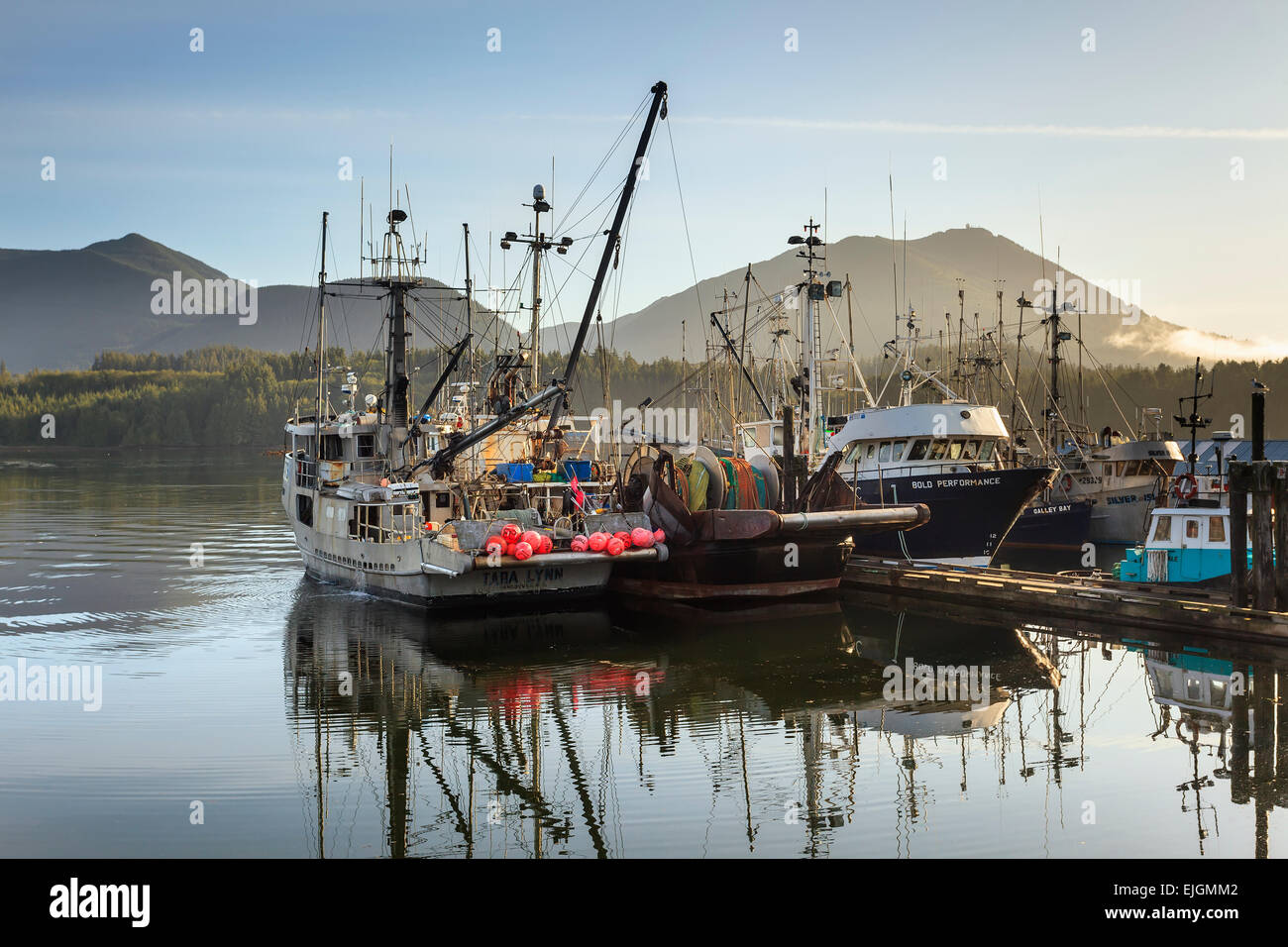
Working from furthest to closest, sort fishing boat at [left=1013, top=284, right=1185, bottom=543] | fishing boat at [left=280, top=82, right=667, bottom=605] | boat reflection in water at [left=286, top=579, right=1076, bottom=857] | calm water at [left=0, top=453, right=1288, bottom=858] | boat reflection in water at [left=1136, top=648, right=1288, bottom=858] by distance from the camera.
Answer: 1. fishing boat at [left=1013, top=284, right=1185, bottom=543]
2. fishing boat at [left=280, top=82, right=667, bottom=605]
3. boat reflection in water at [left=1136, top=648, right=1288, bottom=858]
4. boat reflection in water at [left=286, top=579, right=1076, bottom=857]
5. calm water at [left=0, top=453, right=1288, bottom=858]

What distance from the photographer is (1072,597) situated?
75.4ft

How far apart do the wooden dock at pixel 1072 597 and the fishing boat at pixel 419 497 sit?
6720 millimetres

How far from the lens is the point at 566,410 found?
30.7 m

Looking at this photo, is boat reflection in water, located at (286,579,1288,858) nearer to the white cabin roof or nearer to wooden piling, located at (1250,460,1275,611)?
wooden piling, located at (1250,460,1275,611)

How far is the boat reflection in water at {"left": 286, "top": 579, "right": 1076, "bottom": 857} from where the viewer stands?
12.4 metres

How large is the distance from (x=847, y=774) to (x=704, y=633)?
9.86m

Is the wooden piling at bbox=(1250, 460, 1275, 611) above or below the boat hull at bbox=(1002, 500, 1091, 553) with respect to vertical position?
above

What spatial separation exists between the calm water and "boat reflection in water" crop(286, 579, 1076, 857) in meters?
0.06

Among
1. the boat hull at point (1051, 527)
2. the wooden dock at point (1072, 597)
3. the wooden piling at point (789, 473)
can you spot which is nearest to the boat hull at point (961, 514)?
the wooden dock at point (1072, 597)

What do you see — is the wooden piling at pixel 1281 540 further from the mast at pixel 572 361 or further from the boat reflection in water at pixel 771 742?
the mast at pixel 572 361

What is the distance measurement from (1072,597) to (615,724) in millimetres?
11845

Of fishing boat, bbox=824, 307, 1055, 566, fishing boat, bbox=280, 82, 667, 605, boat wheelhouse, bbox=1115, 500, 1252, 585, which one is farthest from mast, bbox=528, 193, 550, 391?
boat wheelhouse, bbox=1115, 500, 1252, 585

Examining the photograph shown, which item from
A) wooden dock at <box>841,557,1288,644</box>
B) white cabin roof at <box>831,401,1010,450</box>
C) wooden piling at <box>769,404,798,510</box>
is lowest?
wooden dock at <box>841,557,1288,644</box>
